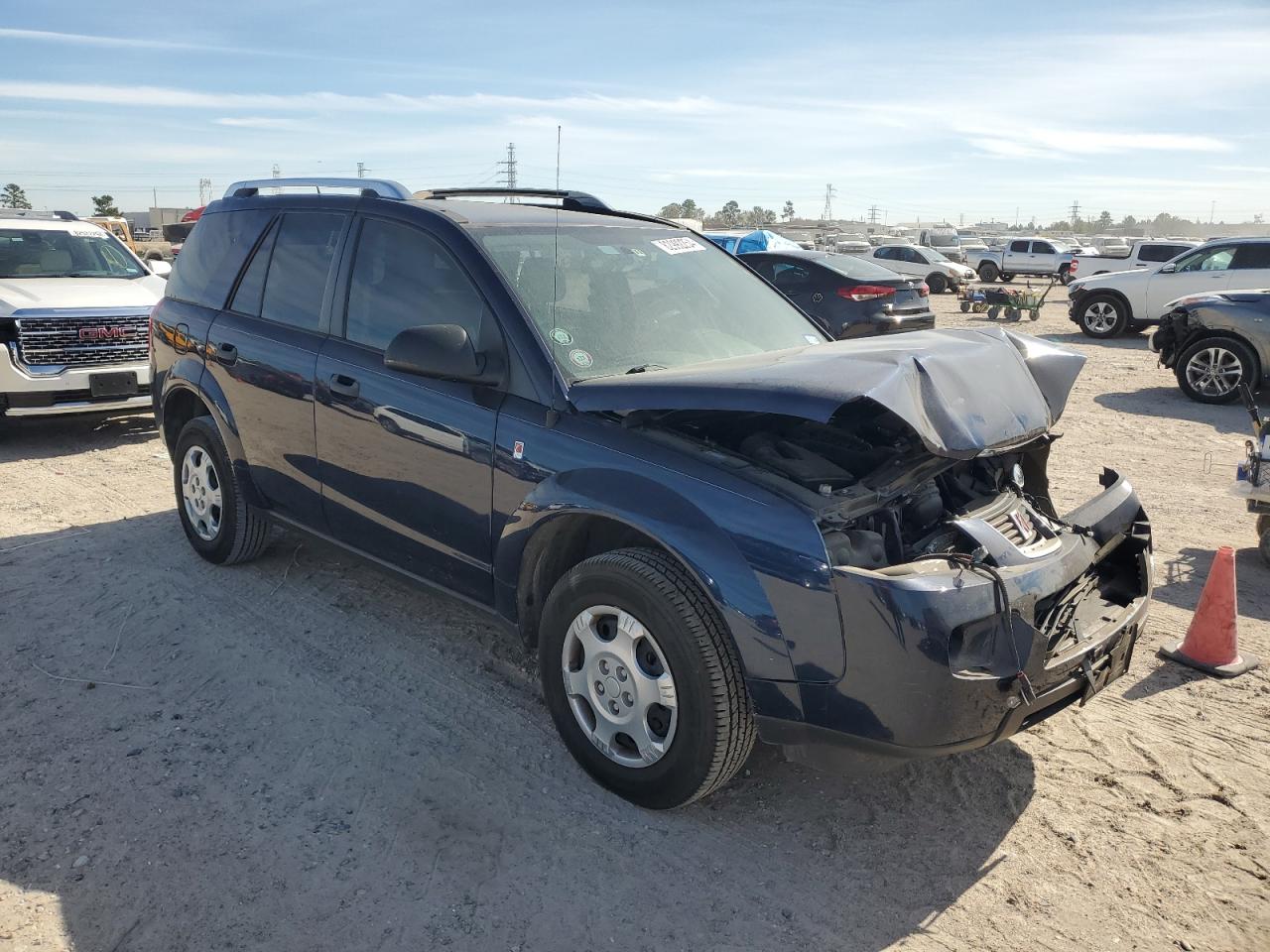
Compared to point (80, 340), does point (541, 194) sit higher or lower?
higher

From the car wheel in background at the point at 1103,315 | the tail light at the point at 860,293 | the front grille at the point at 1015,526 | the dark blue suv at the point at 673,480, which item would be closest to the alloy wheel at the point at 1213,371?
the tail light at the point at 860,293

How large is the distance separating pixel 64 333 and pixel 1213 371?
37.2 ft

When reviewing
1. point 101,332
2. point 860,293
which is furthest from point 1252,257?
point 101,332

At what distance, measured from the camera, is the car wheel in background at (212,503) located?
522 cm

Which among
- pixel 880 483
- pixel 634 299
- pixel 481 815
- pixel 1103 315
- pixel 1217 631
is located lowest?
pixel 481 815

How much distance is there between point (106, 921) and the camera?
2879mm

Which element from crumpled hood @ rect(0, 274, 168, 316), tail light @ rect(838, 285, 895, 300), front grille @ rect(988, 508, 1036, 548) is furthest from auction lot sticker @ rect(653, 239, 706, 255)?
tail light @ rect(838, 285, 895, 300)

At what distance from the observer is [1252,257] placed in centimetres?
1585

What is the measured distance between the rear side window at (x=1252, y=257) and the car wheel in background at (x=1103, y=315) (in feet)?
5.93

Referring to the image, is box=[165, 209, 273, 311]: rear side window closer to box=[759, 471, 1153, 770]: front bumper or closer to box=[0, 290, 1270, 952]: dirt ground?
box=[0, 290, 1270, 952]: dirt ground

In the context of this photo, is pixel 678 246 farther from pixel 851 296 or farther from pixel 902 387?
pixel 851 296

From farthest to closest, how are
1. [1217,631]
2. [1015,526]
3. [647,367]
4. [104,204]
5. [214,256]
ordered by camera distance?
[104,204]
[214,256]
[1217,631]
[647,367]
[1015,526]

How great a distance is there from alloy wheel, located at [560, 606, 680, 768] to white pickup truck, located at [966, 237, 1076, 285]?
36.8 metres

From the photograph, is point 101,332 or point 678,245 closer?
point 678,245
